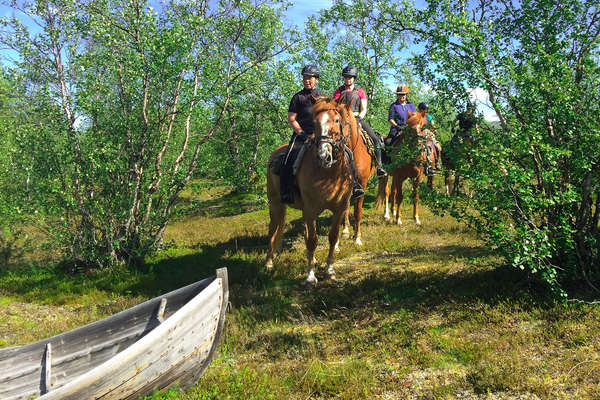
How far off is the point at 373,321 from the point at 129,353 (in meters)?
3.77

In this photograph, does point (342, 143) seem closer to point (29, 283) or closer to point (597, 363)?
point (597, 363)

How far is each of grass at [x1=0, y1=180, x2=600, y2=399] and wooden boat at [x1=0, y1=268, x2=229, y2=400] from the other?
17.3 inches

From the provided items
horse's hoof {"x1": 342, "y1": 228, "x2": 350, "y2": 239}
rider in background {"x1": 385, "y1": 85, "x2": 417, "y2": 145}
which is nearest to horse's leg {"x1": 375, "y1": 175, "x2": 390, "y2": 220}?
rider in background {"x1": 385, "y1": 85, "x2": 417, "y2": 145}

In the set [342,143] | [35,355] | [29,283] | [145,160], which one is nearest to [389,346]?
[342,143]

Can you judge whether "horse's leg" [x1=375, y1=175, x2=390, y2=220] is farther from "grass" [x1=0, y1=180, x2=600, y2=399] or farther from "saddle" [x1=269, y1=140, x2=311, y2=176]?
"saddle" [x1=269, y1=140, x2=311, y2=176]

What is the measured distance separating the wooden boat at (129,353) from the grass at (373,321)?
1.44 feet

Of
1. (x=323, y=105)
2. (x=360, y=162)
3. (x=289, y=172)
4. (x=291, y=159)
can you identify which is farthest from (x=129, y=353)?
(x=360, y=162)

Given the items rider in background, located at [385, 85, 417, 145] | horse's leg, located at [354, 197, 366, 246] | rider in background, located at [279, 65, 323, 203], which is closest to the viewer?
rider in background, located at [279, 65, 323, 203]

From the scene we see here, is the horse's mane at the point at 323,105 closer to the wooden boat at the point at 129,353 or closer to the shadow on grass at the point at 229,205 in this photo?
the wooden boat at the point at 129,353

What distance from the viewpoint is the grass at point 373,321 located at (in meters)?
4.38

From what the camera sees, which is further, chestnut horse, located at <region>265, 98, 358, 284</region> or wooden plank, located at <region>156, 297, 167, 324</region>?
chestnut horse, located at <region>265, 98, 358, 284</region>

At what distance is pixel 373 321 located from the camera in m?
6.11

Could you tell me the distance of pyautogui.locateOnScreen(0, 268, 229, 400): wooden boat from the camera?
3.65 meters

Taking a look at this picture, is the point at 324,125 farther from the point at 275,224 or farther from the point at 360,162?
the point at 275,224
